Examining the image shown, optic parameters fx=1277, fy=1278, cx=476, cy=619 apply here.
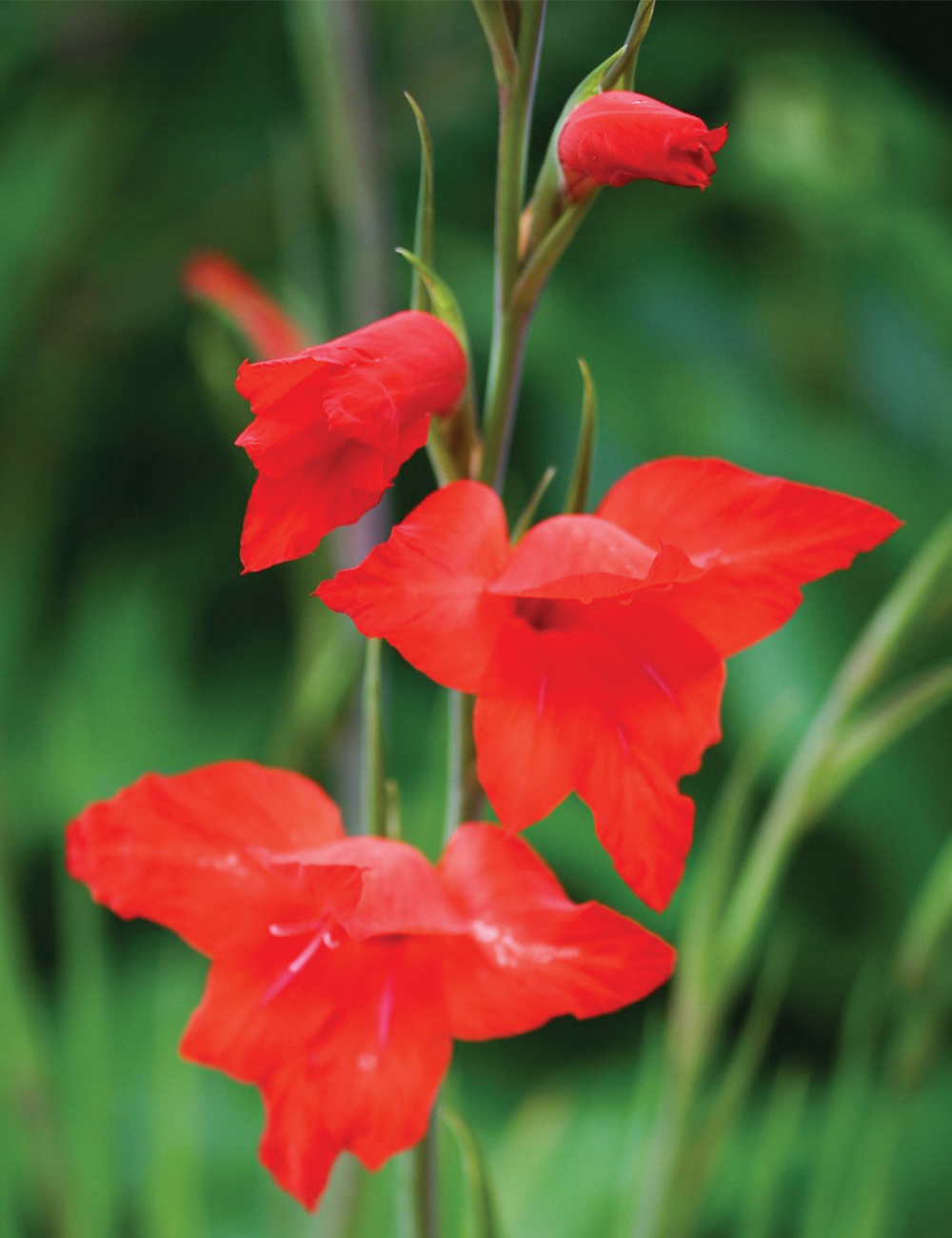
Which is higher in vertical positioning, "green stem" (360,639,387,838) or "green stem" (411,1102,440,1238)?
"green stem" (360,639,387,838)

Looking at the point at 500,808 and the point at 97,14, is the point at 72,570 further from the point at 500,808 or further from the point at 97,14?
the point at 500,808

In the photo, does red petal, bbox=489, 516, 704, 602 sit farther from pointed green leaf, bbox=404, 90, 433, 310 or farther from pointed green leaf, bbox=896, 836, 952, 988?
pointed green leaf, bbox=896, 836, 952, 988

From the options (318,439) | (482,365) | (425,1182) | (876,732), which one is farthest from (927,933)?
(482,365)

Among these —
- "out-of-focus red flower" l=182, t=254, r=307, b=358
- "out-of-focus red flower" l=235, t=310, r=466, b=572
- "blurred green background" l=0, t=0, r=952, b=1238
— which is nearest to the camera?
"out-of-focus red flower" l=235, t=310, r=466, b=572

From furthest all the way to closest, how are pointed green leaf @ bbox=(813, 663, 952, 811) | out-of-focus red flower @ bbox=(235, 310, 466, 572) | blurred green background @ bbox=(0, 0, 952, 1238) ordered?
blurred green background @ bbox=(0, 0, 952, 1238), pointed green leaf @ bbox=(813, 663, 952, 811), out-of-focus red flower @ bbox=(235, 310, 466, 572)

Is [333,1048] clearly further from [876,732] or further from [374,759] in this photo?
[876,732]

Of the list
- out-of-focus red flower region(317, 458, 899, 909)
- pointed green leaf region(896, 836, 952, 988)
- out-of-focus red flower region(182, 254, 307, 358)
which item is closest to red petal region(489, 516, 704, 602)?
out-of-focus red flower region(317, 458, 899, 909)

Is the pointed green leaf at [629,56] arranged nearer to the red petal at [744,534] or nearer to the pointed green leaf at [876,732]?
the red petal at [744,534]

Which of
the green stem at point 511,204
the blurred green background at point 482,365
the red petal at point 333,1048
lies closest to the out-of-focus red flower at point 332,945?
the red petal at point 333,1048
